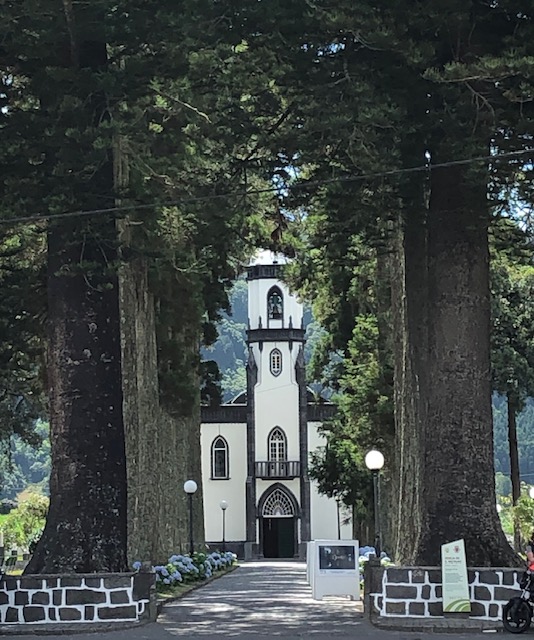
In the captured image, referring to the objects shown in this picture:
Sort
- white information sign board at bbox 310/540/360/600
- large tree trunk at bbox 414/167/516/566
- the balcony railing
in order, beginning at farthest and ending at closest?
the balcony railing → white information sign board at bbox 310/540/360/600 → large tree trunk at bbox 414/167/516/566

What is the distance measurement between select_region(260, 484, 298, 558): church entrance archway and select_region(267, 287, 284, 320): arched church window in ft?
31.6

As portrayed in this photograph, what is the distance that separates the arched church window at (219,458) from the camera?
226 feet

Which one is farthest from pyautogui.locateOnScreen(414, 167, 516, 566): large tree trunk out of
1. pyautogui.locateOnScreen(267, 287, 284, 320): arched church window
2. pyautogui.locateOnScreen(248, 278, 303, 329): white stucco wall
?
pyautogui.locateOnScreen(267, 287, 284, 320): arched church window

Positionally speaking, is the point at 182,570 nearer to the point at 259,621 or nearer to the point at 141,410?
the point at 141,410

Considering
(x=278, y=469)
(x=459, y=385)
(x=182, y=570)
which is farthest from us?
(x=278, y=469)

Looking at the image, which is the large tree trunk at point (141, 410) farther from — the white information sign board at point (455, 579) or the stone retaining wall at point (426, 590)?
the white information sign board at point (455, 579)

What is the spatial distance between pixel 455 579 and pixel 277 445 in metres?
52.5

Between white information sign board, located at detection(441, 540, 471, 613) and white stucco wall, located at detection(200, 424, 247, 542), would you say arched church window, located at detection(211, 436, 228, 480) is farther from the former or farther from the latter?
white information sign board, located at detection(441, 540, 471, 613)

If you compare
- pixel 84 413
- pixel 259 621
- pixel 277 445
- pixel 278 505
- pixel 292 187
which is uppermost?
pixel 292 187

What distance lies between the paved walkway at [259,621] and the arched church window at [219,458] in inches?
1676

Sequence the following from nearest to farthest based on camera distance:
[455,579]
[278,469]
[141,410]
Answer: [455,579], [141,410], [278,469]

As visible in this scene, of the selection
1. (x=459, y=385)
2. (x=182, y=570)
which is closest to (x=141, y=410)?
(x=182, y=570)

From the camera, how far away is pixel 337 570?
22.8m

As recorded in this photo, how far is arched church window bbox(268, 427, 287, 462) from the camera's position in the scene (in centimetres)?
6812
